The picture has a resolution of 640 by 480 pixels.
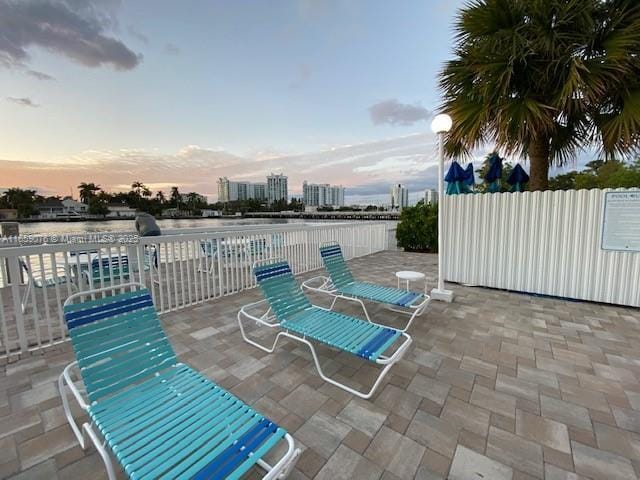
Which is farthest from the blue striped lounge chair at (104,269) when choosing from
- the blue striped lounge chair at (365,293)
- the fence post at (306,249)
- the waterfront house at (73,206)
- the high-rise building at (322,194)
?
the waterfront house at (73,206)

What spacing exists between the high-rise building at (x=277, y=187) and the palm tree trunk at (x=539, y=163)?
52.8m

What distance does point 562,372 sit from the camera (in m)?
2.65

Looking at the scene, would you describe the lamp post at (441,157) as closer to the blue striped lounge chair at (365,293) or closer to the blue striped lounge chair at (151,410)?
the blue striped lounge chair at (365,293)

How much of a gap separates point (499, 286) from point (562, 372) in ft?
9.96

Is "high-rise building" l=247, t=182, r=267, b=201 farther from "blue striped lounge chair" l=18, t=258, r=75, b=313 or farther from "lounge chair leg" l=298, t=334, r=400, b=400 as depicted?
"lounge chair leg" l=298, t=334, r=400, b=400

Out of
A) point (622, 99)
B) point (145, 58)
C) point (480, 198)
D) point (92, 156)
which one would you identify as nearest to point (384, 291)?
point (480, 198)

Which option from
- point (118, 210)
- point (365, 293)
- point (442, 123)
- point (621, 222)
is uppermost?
point (442, 123)

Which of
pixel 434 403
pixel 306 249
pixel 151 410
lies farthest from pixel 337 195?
pixel 151 410

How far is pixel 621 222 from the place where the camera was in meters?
4.27

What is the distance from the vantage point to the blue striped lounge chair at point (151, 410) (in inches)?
50.4

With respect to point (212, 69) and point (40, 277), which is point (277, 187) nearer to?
point (212, 69)

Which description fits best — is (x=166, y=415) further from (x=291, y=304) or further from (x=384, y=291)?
(x=384, y=291)

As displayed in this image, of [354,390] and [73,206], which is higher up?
[73,206]

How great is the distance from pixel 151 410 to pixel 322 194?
6182cm
